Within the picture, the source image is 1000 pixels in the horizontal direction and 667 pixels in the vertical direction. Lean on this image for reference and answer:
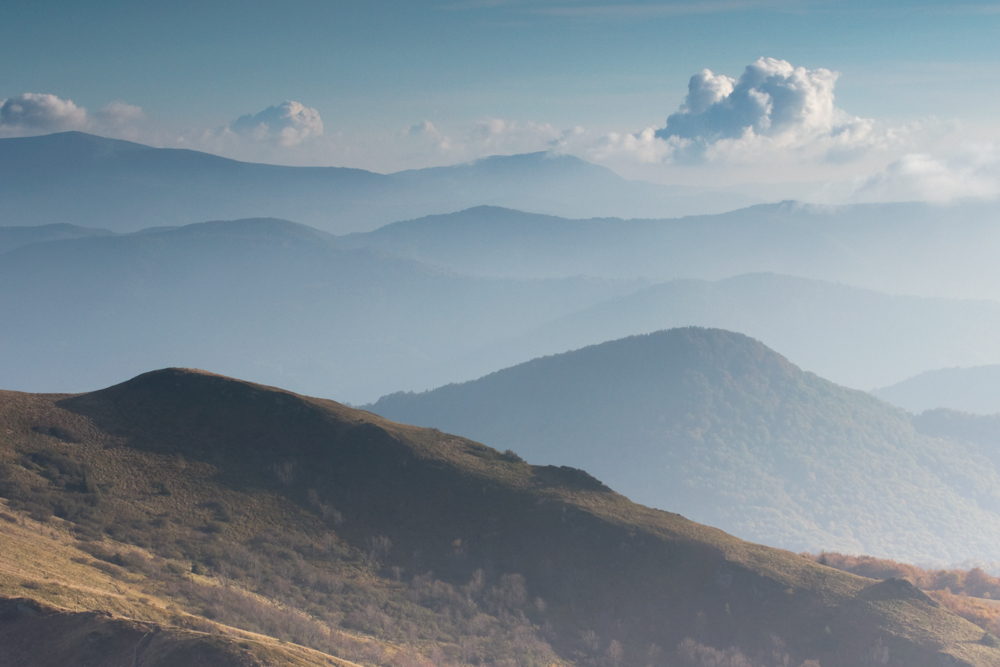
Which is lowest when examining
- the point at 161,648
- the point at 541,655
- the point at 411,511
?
the point at 541,655

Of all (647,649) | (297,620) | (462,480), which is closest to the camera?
(297,620)

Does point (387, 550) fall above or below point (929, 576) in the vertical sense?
below

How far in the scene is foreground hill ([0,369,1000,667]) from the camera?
33.0m

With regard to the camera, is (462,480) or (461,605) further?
(462,480)

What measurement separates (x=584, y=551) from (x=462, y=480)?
365 inches

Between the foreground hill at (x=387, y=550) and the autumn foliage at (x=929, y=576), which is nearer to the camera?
the foreground hill at (x=387, y=550)

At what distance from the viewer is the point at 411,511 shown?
1794 inches

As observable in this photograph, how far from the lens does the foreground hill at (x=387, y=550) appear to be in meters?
33.0

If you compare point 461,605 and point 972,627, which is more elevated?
point 972,627

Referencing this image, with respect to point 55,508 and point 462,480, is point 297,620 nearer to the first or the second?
point 55,508

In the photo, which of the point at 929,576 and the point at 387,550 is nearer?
the point at 387,550

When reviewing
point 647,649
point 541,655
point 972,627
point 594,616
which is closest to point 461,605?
point 541,655

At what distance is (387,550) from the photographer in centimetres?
4225

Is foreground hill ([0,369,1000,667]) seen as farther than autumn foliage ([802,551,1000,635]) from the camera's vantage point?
No
